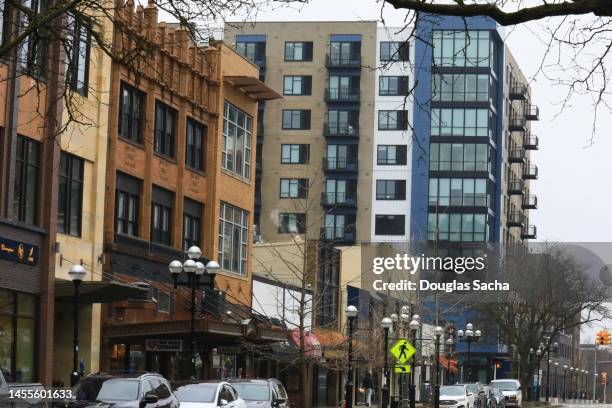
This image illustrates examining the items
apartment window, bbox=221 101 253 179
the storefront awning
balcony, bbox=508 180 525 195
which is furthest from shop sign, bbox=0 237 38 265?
balcony, bbox=508 180 525 195

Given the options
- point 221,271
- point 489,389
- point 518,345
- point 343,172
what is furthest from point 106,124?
point 343,172

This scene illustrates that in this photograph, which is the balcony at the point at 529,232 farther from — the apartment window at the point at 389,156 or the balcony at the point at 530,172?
the apartment window at the point at 389,156

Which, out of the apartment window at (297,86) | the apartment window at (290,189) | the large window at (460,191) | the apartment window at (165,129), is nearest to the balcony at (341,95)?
the apartment window at (297,86)

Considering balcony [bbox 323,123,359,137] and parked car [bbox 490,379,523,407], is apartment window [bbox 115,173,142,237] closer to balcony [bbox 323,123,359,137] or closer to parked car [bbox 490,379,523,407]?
parked car [bbox 490,379,523,407]

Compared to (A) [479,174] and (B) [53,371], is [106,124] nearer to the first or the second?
(B) [53,371]

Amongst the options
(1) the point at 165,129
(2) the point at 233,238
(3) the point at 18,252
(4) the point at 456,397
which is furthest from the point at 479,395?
(3) the point at 18,252

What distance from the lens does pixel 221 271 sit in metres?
56.6

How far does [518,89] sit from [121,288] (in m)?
95.8

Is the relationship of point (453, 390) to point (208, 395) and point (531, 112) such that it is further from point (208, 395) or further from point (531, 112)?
point (531, 112)

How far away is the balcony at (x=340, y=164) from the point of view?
117750 millimetres

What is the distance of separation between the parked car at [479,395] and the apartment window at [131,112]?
74.0 ft

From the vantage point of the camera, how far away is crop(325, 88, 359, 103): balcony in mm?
117438

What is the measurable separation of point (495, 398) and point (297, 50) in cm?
5825

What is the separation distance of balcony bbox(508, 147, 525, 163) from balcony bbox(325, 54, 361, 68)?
21.3 meters
